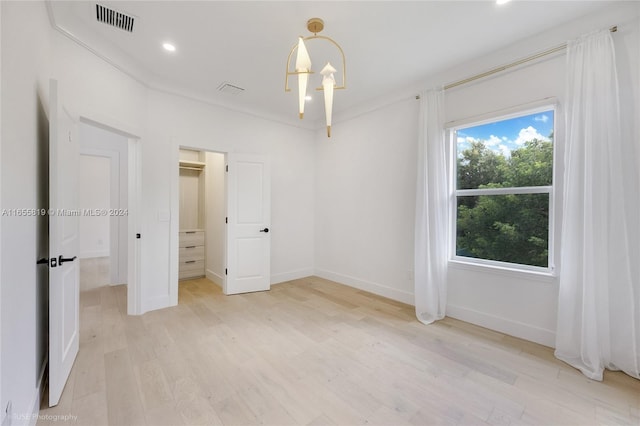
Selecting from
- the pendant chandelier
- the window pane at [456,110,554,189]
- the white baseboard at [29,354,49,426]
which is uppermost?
the pendant chandelier

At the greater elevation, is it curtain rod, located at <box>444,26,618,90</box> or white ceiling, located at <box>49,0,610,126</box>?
white ceiling, located at <box>49,0,610,126</box>

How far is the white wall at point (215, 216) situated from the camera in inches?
169

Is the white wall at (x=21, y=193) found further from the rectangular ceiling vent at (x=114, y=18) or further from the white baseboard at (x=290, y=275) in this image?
the white baseboard at (x=290, y=275)

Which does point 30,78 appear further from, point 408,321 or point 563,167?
point 563,167

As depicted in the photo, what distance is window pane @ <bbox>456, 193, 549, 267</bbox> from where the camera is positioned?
2.58 metres

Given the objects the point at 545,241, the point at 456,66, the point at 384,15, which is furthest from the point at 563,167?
the point at 384,15

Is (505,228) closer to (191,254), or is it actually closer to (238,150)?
(238,150)

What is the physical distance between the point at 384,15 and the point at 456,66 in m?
1.29

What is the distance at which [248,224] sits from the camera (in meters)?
4.09

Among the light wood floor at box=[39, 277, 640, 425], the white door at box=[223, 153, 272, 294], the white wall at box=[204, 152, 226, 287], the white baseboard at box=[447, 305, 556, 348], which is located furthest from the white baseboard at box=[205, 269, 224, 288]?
the white baseboard at box=[447, 305, 556, 348]

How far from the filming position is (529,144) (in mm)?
2652

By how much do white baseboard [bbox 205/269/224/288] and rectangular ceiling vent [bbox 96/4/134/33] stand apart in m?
3.35

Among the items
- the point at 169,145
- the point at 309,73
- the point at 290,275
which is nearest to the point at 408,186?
the point at 309,73

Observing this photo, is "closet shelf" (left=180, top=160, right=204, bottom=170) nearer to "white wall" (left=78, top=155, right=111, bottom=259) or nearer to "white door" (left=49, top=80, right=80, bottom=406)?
"white door" (left=49, top=80, right=80, bottom=406)
